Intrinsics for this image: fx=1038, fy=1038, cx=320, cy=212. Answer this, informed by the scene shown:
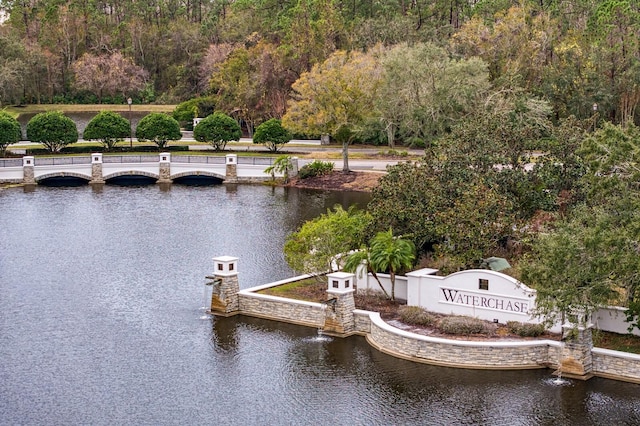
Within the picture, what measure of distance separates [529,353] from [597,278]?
11.6 feet

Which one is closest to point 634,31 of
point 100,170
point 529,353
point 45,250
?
point 100,170

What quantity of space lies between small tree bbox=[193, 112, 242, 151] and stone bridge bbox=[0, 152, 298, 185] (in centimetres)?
919

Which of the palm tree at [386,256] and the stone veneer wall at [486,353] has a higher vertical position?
the palm tree at [386,256]

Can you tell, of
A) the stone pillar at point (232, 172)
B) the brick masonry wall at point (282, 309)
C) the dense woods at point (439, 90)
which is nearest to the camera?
the dense woods at point (439, 90)

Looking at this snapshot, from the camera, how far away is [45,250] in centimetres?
5838

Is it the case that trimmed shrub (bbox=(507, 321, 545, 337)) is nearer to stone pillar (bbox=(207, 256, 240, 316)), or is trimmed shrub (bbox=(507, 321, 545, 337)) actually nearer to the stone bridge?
stone pillar (bbox=(207, 256, 240, 316))

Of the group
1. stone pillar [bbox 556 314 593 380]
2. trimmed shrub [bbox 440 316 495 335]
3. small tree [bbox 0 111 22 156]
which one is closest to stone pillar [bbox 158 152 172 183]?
small tree [bbox 0 111 22 156]

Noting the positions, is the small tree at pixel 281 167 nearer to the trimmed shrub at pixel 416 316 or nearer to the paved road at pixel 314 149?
the paved road at pixel 314 149

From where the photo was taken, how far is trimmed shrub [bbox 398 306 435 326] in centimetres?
3956

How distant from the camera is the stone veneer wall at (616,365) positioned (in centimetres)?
3503

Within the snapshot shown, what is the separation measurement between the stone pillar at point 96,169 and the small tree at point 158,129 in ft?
38.7

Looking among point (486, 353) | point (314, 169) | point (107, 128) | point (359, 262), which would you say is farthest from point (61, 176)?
point (486, 353)

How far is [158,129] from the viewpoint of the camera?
96.9m

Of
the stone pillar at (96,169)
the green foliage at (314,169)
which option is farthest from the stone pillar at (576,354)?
the stone pillar at (96,169)
